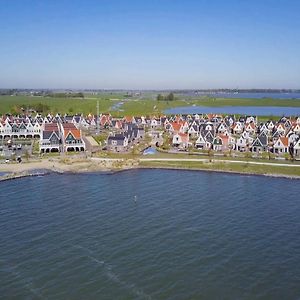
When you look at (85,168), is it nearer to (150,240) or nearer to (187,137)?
(187,137)

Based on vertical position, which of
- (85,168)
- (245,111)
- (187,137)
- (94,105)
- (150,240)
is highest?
(94,105)

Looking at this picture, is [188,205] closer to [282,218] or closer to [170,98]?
[282,218]

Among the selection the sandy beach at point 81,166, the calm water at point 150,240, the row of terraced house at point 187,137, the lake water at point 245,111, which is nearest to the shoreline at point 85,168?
the sandy beach at point 81,166

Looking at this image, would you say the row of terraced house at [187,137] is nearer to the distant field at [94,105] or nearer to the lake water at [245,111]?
the distant field at [94,105]

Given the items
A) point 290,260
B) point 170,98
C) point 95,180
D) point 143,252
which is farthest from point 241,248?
point 170,98

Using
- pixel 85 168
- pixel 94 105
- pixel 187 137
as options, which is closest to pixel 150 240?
pixel 85 168

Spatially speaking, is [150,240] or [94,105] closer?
[150,240]

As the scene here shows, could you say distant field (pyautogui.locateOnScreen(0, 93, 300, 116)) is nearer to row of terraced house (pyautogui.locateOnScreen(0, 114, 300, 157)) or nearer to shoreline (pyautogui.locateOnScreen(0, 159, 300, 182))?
row of terraced house (pyautogui.locateOnScreen(0, 114, 300, 157))

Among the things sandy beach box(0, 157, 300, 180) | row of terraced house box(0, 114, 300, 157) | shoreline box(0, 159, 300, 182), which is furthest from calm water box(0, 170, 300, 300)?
row of terraced house box(0, 114, 300, 157)
